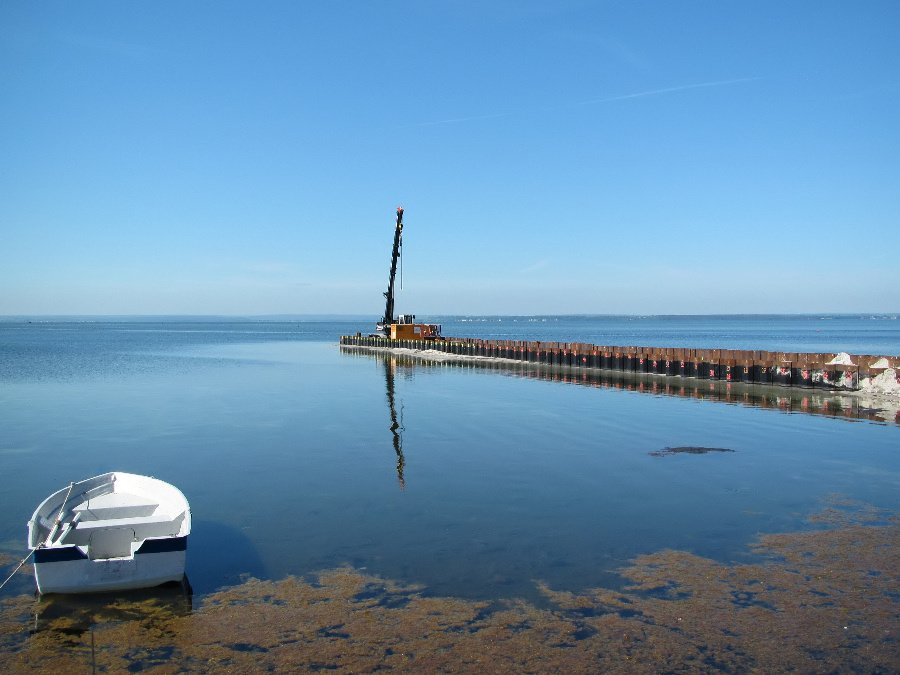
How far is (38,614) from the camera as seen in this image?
7.88 meters

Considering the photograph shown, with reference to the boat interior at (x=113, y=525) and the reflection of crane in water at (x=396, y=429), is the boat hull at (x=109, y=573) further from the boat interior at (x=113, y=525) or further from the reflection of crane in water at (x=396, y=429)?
the reflection of crane in water at (x=396, y=429)

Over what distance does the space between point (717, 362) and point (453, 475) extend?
85.9 feet

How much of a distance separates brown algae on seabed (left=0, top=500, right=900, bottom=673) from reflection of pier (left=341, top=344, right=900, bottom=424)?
16.8 meters

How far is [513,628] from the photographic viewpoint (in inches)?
293

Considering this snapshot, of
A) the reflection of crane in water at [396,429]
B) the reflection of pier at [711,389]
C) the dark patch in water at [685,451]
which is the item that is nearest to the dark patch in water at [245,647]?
the reflection of crane in water at [396,429]

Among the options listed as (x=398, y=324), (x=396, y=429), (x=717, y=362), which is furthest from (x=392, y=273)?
(x=396, y=429)

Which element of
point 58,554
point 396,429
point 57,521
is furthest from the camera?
point 396,429

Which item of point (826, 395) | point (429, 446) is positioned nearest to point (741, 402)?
point (826, 395)

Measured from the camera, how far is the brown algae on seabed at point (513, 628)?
677 cm

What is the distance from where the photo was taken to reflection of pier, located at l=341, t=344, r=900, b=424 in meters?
24.9

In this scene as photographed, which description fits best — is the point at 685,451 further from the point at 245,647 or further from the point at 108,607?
the point at 108,607

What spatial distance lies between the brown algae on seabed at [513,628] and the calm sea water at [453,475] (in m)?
0.59

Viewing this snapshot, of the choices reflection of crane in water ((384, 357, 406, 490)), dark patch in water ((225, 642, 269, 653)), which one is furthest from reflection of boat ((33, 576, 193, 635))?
reflection of crane in water ((384, 357, 406, 490))

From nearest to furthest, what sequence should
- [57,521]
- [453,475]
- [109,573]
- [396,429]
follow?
[109,573]
[57,521]
[453,475]
[396,429]
